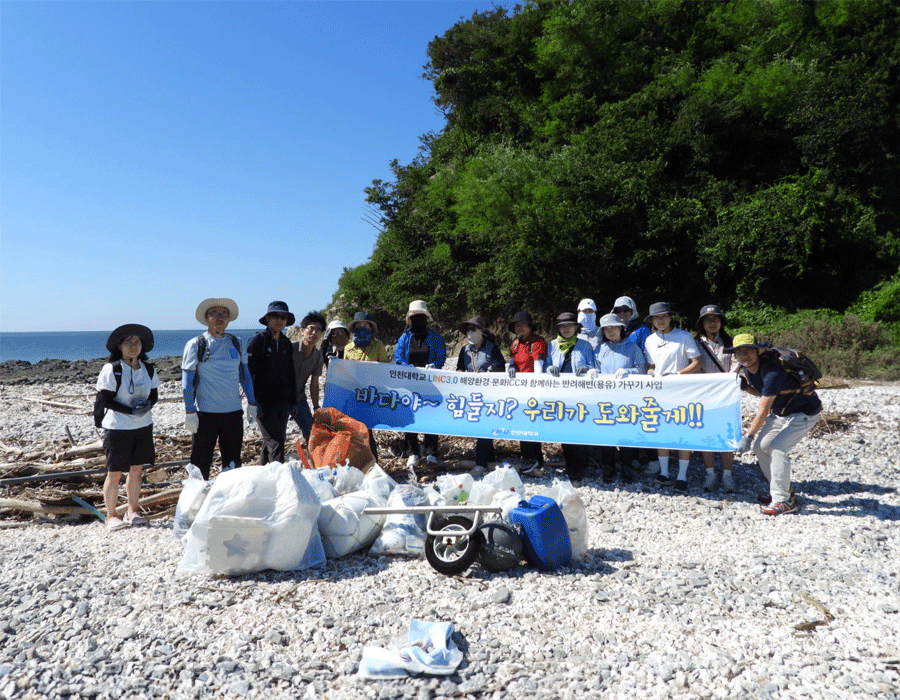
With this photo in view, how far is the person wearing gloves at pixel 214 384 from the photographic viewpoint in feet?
18.3

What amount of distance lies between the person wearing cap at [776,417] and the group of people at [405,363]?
0.03 ft

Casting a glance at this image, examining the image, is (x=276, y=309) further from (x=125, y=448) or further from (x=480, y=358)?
(x=480, y=358)

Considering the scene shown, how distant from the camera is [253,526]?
399cm

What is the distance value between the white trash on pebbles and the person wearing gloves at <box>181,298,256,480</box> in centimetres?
91

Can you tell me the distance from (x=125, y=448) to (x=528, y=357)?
4.61 m

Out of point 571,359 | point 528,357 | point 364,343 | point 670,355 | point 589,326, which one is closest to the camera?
point 670,355

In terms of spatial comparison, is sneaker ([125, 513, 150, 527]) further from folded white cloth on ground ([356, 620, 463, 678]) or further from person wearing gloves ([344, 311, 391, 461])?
folded white cloth on ground ([356, 620, 463, 678])

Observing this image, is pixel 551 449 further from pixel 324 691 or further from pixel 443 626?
pixel 324 691

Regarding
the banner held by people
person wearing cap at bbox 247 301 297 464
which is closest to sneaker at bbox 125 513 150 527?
person wearing cap at bbox 247 301 297 464

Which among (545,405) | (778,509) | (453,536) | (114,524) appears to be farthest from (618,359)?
(114,524)

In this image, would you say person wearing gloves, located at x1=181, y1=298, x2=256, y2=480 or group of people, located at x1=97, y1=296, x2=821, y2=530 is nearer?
group of people, located at x1=97, y1=296, x2=821, y2=530

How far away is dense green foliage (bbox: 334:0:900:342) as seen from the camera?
20.8 metres

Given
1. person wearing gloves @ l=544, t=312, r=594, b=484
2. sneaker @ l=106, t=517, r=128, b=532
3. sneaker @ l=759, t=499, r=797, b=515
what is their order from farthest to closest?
1. person wearing gloves @ l=544, t=312, r=594, b=484
2. sneaker @ l=759, t=499, r=797, b=515
3. sneaker @ l=106, t=517, r=128, b=532

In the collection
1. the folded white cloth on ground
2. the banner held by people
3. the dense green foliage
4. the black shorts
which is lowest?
the folded white cloth on ground
